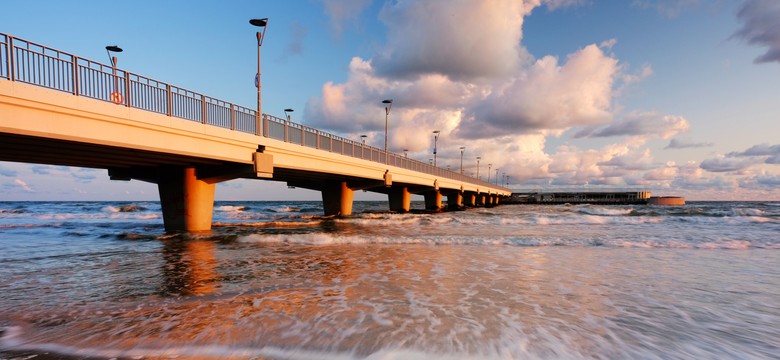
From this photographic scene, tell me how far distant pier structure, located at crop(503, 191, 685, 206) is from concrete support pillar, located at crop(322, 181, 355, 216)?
113 metres

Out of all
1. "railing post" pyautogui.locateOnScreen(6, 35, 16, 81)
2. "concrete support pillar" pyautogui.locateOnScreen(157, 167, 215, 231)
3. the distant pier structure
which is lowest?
the distant pier structure

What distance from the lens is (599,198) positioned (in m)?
143

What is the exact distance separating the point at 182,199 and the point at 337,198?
1970cm

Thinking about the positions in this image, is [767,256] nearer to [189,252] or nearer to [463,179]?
[189,252]

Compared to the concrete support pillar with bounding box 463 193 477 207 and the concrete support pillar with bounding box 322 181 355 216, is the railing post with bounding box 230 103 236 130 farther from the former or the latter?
the concrete support pillar with bounding box 463 193 477 207

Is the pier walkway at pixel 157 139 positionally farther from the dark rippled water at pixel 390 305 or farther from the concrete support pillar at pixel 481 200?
the concrete support pillar at pixel 481 200

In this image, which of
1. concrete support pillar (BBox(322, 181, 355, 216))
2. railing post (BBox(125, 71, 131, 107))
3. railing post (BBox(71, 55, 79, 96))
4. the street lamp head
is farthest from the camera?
concrete support pillar (BBox(322, 181, 355, 216))

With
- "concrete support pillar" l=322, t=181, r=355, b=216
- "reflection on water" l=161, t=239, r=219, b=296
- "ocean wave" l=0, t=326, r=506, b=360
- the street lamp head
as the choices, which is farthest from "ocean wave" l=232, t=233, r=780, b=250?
"concrete support pillar" l=322, t=181, r=355, b=216

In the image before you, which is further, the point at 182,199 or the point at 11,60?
the point at 182,199

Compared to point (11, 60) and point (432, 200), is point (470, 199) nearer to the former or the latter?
point (432, 200)

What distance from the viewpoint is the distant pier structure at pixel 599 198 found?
432ft

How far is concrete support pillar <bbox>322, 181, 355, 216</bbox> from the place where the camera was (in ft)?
133

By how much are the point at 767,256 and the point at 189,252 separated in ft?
67.5

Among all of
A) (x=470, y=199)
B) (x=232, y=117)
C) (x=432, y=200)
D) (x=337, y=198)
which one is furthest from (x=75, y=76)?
(x=470, y=199)
